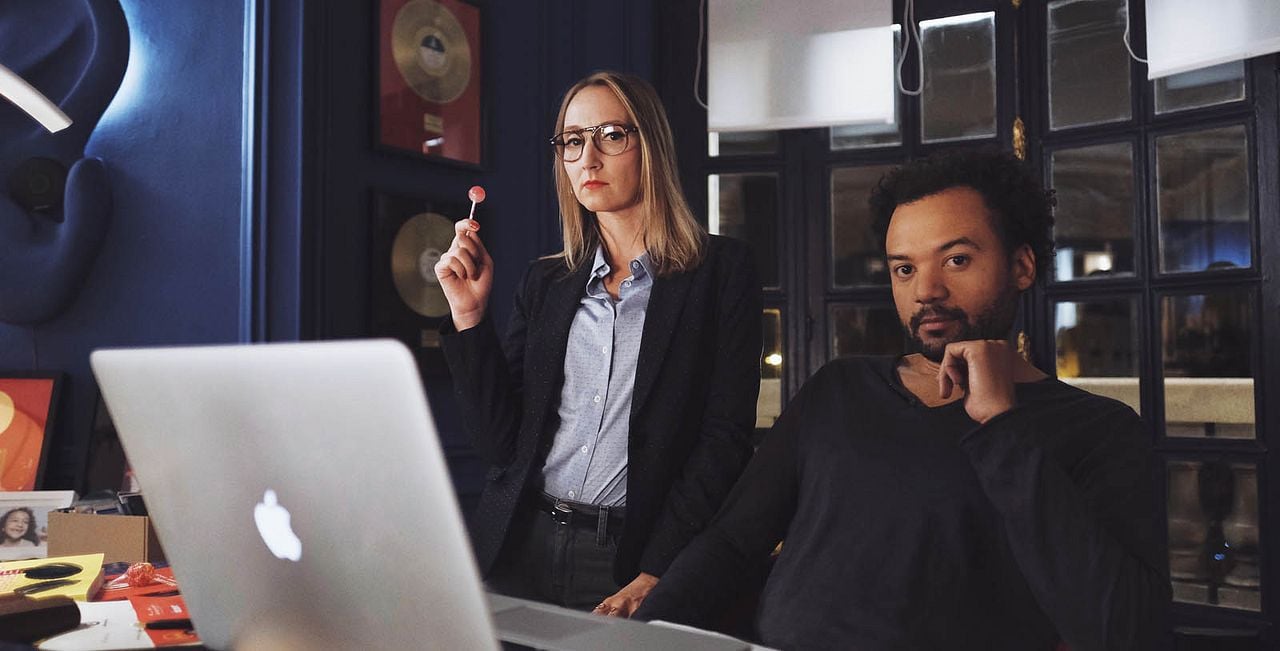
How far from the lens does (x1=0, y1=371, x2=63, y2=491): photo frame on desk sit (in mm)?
2412

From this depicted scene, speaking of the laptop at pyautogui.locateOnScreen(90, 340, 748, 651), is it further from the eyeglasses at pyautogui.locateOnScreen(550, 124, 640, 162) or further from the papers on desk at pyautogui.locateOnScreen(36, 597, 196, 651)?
the eyeglasses at pyautogui.locateOnScreen(550, 124, 640, 162)

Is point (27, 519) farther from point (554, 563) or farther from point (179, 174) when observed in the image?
point (554, 563)

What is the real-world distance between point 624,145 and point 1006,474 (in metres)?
0.87

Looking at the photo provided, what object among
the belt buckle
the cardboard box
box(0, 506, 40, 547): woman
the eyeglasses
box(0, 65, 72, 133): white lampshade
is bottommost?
box(0, 506, 40, 547): woman

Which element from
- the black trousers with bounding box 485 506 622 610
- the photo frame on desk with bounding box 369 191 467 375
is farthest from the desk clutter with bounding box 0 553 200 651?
the photo frame on desk with bounding box 369 191 467 375

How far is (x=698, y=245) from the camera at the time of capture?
5.68 ft

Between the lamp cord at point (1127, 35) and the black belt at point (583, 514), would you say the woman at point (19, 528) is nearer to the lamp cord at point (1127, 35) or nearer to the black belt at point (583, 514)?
the black belt at point (583, 514)

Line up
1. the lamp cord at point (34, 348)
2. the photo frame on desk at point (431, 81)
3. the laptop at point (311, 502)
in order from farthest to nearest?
the photo frame on desk at point (431, 81)
the lamp cord at point (34, 348)
the laptop at point (311, 502)

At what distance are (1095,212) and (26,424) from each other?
121 inches

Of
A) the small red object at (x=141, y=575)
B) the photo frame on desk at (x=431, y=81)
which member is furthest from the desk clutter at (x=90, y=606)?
the photo frame on desk at (x=431, y=81)

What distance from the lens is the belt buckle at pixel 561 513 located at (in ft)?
5.41

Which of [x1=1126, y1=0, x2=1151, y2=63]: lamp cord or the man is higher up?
[x1=1126, y1=0, x2=1151, y2=63]: lamp cord

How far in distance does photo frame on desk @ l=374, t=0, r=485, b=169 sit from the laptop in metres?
2.16

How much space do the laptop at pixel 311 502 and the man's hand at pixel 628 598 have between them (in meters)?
0.49
